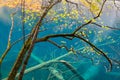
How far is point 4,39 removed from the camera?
20938mm

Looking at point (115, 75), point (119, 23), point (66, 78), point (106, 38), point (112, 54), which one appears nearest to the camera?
point (66, 78)

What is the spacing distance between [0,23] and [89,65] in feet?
26.4

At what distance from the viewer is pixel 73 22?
21.0 metres

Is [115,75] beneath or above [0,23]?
beneath

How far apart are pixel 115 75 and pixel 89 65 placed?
6.06ft

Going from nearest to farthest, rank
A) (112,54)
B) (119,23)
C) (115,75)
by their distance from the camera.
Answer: (115,75) < (112,54) < (119,23)

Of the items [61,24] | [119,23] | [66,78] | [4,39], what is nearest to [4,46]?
[4,39]

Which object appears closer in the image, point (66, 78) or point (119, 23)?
point (66, 78)

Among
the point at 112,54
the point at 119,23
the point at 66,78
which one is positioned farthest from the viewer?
the point at 119,23

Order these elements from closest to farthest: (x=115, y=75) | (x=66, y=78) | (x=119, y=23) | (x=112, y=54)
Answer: (x=66, y=78) → (x=115, y=75) → (x=112, y=54) → (x=119, y=23)

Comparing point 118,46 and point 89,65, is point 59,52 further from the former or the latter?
point 118,46

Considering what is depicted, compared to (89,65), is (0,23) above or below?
above

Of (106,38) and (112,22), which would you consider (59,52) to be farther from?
(112,22)

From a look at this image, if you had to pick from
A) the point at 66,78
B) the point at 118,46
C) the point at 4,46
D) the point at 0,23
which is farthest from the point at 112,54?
the point at 0,23
